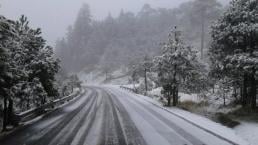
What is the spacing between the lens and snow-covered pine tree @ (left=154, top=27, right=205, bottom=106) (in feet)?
109

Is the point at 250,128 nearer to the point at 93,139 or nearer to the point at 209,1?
the point at 93,139

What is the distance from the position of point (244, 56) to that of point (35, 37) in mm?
14892

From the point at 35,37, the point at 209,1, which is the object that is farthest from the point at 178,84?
the point at 209,1

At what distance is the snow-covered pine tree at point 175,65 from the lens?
109 feet

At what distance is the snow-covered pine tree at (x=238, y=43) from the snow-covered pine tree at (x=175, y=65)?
4.76 metres

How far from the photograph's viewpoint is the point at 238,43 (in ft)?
83.7

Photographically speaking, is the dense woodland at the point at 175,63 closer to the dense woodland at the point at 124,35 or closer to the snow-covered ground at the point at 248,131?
the snow-covered ground at the point at 248,131

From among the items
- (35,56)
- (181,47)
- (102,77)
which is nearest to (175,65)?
(181,47)

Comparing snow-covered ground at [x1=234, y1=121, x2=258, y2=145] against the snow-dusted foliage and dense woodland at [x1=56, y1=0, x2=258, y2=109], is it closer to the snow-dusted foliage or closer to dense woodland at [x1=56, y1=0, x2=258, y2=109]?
dense woodland at [x1=56, y1=0, x2=258, y2=109]

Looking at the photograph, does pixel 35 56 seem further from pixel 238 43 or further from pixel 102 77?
pixel 102 77

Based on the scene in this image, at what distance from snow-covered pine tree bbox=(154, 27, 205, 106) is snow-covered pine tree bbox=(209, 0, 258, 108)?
15.6 feet

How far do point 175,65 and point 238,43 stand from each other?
887cm

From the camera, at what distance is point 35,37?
23.7m

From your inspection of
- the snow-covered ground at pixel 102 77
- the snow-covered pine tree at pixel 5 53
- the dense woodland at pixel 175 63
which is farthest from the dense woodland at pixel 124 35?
the snow-covered pine tree at pixel 5 53
